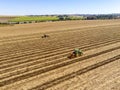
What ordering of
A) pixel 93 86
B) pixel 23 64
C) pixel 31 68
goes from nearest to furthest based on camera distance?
1. pixel 93 86
2. pixel 31 68
3. pixel 23 64

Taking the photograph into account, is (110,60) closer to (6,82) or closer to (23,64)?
(23,64)

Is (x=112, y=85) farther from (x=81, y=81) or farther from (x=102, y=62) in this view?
(x=102, y=62)

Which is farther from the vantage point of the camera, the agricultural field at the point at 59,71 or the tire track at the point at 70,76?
the agricultural field at the point at 59,71

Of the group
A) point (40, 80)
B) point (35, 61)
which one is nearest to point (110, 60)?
point (35, 61)

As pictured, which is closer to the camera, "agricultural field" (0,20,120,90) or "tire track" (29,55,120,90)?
"tire track" (29,55,120,90)

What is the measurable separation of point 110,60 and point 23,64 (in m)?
6.22

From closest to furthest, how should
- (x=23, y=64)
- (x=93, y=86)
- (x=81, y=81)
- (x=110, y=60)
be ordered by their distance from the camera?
(x=93, y=86)
(x=81, y=81)
(x=23, y=64)
(x=110, y=60)

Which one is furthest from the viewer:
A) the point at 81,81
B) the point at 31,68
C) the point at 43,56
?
the point at 43,56

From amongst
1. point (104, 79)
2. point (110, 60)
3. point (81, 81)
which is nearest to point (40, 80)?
point (81, 81)

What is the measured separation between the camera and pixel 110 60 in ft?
51.6

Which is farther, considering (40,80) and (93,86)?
(40,80)

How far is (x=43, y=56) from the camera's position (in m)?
17.2

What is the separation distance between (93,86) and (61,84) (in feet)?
5.21

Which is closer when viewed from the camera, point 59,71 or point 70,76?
point 70,76
